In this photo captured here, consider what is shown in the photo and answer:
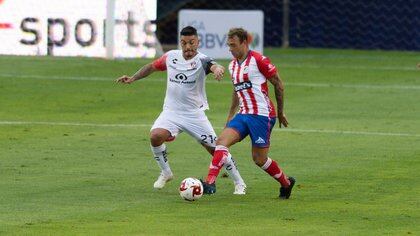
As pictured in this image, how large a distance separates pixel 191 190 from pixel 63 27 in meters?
21.4

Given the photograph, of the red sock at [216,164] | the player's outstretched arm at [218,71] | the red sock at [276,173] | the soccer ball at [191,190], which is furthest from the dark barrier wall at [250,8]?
the soccer ball at [191,190]

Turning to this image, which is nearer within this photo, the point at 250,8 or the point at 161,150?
the point at 161,150

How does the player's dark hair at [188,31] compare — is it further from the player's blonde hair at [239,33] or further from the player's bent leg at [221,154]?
the player's bent leg at [221,154]

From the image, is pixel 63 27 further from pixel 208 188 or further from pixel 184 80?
pixel 208 188

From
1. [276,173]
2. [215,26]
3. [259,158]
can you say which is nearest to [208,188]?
[259,158]

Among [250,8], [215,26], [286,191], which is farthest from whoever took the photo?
[250,8]

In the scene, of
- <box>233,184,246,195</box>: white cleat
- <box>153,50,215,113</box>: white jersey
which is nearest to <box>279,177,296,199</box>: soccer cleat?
<box>233,184,246,195</box>: white cleat

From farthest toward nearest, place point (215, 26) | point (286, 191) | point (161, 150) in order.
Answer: point (215, 26) → point (161, 150) → point (286, 191)

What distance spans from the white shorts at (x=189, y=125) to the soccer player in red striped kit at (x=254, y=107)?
29.7 inches

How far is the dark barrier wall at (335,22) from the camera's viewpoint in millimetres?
41500

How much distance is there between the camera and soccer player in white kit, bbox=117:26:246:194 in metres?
14.3

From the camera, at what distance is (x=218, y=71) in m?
13.4

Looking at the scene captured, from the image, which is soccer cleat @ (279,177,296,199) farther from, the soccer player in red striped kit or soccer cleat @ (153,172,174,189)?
soccer cleat @ (153,172,174,189)

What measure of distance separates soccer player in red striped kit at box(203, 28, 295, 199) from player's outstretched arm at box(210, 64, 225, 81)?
175 millimetres
